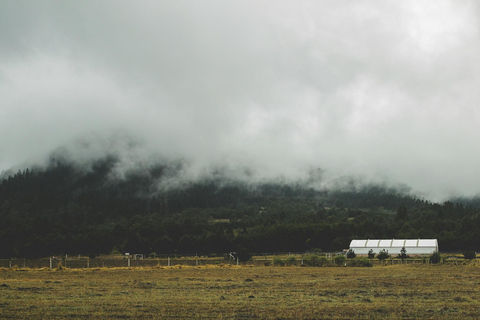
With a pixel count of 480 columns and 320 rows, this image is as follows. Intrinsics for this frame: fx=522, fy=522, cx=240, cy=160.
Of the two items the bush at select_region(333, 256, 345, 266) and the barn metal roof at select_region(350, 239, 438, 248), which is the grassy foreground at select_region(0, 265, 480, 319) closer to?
the bush at select_region(333, 256, 345, 266)

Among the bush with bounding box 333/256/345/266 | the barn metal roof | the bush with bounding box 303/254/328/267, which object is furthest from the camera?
the barn metal roof

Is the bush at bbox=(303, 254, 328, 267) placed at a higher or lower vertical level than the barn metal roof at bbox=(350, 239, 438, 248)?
lower

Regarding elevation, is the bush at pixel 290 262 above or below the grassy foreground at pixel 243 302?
below

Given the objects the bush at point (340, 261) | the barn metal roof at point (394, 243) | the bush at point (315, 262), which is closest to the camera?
the bush at point (340, 261)

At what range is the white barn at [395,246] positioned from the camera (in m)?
138

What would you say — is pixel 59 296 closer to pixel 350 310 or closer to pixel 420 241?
pixel 350 310

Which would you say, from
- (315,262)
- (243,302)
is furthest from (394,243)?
(243,302)

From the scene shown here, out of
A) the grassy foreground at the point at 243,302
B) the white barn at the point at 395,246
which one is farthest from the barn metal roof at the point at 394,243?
the grassy foreground at the point at 243,302

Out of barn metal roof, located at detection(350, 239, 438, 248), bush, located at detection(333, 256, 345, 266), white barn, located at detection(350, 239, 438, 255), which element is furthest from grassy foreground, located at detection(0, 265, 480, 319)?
barn metal roof, located at detection(350, 239, 438, 248)

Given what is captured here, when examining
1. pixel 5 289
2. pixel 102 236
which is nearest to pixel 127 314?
pixel 5 289

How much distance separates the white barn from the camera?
138 metres

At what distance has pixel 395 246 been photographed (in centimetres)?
14175

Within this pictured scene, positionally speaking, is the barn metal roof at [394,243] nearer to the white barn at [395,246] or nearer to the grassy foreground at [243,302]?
the white barn at [395,246]

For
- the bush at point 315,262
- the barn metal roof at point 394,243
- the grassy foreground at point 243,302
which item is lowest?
the bush at point 315,262
